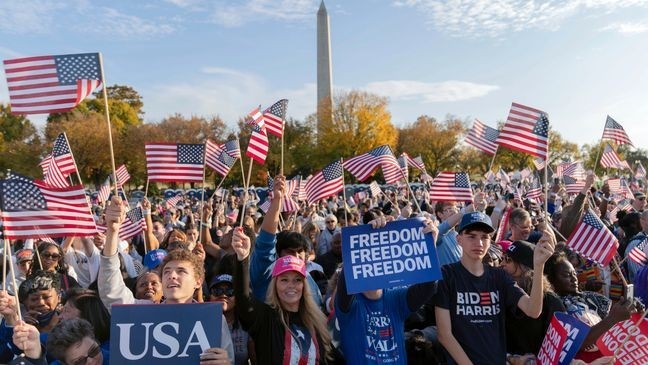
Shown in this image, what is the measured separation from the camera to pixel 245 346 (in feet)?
13.2

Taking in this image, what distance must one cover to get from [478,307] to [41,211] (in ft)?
13.0

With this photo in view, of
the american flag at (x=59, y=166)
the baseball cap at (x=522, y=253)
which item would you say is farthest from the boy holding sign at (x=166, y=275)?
the american flag at (x=59, y=166)

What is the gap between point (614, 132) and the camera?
1290 cm

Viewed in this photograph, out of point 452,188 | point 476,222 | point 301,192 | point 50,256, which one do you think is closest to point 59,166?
point 50,256

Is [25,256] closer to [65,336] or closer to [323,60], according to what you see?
[65,336]

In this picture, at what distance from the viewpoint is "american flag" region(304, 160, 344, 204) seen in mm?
11672

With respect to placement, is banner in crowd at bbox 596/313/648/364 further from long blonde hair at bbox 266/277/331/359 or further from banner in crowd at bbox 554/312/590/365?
long blonde hair at bbox 266/277/331/359

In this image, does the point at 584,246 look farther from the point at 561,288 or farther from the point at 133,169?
the point at 133,169

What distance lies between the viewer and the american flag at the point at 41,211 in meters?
4.43

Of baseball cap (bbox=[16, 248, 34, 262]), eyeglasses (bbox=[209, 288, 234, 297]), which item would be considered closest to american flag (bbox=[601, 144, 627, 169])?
eyeglasses (bbox=[209, 288, 234, 297])

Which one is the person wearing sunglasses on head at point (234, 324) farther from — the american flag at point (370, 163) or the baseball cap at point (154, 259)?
the american flag at point (370, 163)

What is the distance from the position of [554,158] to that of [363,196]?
51.4m

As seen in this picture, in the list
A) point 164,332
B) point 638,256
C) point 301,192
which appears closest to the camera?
point 164,332

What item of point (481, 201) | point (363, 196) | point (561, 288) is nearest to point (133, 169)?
point (363, 196)
